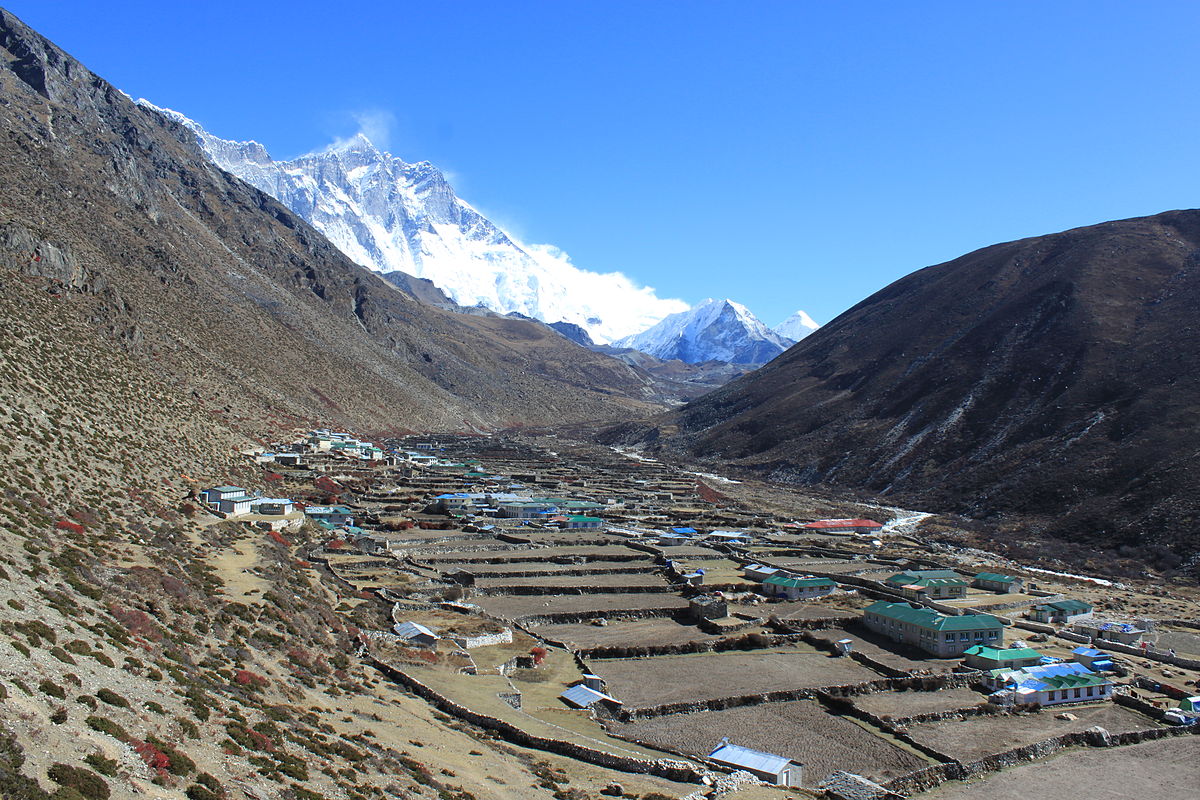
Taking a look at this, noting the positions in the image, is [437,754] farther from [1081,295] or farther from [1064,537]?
[1081,295]

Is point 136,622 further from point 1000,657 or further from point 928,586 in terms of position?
point 928,586

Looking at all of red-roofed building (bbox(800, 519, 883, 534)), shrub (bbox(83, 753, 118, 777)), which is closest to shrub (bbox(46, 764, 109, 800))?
shrub (bbox(83, 753, 118, 777))

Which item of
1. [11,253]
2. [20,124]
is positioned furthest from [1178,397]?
[20,124]

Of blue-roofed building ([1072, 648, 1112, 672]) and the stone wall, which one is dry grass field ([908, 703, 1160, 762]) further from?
blue-roofed building ([1072, 648, 1112, 672])

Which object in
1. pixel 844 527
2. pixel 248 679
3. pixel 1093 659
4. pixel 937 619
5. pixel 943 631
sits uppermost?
pixel 248 679

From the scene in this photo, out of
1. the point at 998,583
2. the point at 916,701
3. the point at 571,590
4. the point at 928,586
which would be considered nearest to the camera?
the point at 916,701

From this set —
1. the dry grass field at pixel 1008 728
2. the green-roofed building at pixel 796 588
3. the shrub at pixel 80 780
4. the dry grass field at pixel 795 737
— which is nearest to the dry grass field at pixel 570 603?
the green-roofed building at pixel 796 588

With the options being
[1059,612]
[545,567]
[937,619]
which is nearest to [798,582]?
[937,619]
